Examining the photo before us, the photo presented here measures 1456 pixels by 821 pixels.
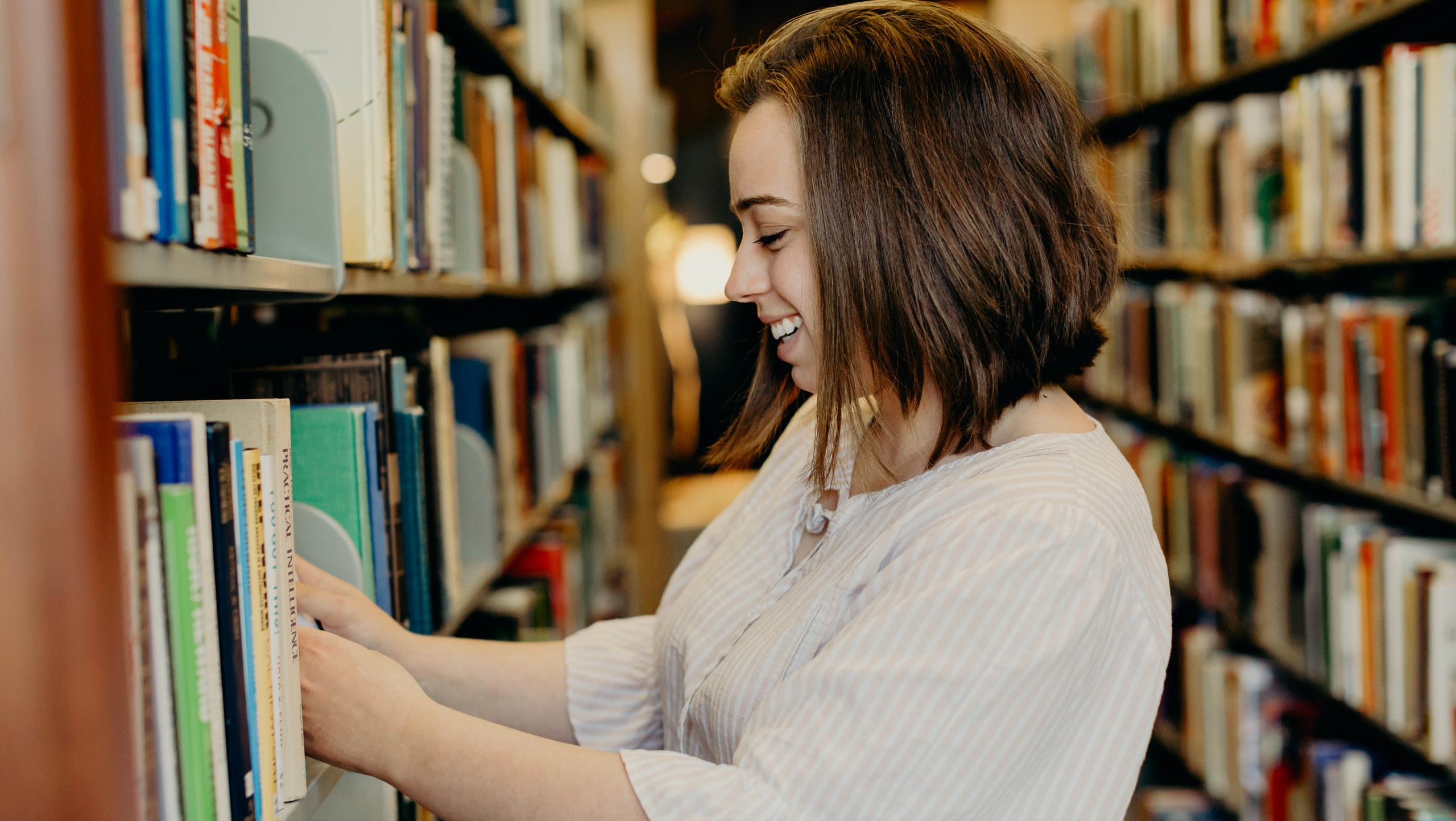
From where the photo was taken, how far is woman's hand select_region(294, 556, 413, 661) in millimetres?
903

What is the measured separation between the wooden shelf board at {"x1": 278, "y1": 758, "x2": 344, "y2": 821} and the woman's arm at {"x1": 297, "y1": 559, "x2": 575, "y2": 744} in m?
0.11

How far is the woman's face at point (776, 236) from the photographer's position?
0.92 metres

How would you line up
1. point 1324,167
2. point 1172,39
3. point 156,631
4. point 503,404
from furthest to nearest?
1. point 1172,39
2. point 1324,167
3. point 503,404
4. point 156,631

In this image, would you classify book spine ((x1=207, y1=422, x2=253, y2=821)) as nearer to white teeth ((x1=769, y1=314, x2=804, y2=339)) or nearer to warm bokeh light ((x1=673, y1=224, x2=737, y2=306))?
white teeth ((x1=769, y1=314, x2=804, y2=339))

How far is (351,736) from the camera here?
0.81 metres

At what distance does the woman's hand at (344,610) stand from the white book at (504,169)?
2.69 ft

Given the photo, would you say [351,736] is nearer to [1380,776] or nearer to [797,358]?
[797,358]

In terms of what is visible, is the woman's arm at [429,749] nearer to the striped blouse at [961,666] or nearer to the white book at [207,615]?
the striped blouse at [961,666]

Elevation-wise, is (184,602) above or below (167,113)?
below

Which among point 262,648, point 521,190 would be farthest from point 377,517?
point 521,190

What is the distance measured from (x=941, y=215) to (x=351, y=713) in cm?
61

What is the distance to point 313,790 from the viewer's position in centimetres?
83

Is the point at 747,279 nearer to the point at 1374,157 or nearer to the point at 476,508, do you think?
the point at 476,508

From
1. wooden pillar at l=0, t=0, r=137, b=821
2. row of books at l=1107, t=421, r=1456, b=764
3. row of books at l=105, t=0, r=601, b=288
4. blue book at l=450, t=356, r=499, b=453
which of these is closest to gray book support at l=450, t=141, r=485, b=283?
row of books at l=105, t=0, r=601, b=288
